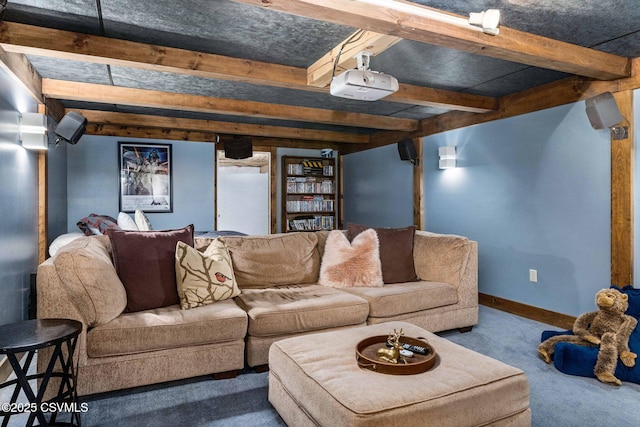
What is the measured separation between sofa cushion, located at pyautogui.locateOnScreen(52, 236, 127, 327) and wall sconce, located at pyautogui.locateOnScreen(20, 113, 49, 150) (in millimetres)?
1425

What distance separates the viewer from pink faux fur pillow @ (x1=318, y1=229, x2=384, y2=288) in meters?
3.27

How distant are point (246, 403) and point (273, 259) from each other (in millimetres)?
1262

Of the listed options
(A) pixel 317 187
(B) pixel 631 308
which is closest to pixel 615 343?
(B) pixel 631 308

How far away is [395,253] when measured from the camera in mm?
3494

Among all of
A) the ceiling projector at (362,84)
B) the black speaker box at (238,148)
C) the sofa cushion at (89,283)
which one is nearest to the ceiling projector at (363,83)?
the ceiling projector at (362,84)

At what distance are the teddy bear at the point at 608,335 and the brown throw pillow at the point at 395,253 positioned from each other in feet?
3.86

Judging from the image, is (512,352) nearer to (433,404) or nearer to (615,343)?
(615,343)

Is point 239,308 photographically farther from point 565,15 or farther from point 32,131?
point 565,15

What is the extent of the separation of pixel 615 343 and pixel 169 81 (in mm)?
4275

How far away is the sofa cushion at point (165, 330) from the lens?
7.08ft

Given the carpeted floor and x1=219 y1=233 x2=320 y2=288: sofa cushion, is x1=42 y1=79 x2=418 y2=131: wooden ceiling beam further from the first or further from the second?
the carpeted floor

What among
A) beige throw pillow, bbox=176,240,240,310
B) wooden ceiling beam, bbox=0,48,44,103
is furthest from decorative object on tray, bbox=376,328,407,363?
wooden ceiling beam, bbox=0,48,44,103

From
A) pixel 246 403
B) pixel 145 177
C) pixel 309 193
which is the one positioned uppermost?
pixel 145 177

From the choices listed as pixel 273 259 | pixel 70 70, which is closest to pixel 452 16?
pixel 273 259
